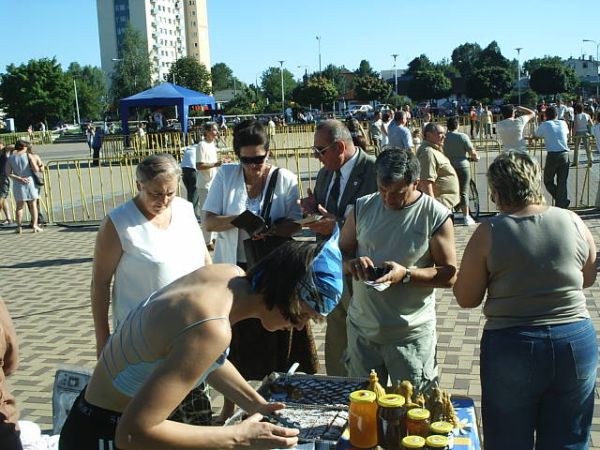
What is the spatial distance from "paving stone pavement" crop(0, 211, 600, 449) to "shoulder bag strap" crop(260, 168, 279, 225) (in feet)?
5.28

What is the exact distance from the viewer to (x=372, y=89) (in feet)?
242

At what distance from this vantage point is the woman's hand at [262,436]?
2.27m

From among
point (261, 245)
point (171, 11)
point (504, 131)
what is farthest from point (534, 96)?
point (171, 11)

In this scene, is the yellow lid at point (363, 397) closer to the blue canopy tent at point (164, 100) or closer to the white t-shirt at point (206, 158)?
the white t-shirt at point (206, 158)

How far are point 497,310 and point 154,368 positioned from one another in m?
1.61

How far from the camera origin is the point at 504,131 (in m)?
12.0

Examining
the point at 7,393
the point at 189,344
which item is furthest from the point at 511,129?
the point at 189,344

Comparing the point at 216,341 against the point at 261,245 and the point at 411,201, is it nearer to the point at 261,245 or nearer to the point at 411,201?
the point at 411,201

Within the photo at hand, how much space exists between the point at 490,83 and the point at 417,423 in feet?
240

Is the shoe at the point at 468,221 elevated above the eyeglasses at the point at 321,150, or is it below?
below

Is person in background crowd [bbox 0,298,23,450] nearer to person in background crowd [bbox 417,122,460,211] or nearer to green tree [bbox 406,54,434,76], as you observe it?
person in background crowd [bbox 417,122,460,211]

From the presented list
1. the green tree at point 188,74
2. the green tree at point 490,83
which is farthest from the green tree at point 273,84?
the green tree at point 490,83

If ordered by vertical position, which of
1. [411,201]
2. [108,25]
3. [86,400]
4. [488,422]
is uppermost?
[108,25]

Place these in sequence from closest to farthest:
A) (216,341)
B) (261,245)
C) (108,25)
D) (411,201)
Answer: (216,341) < (411,201) < (261,245) < (108,25)
